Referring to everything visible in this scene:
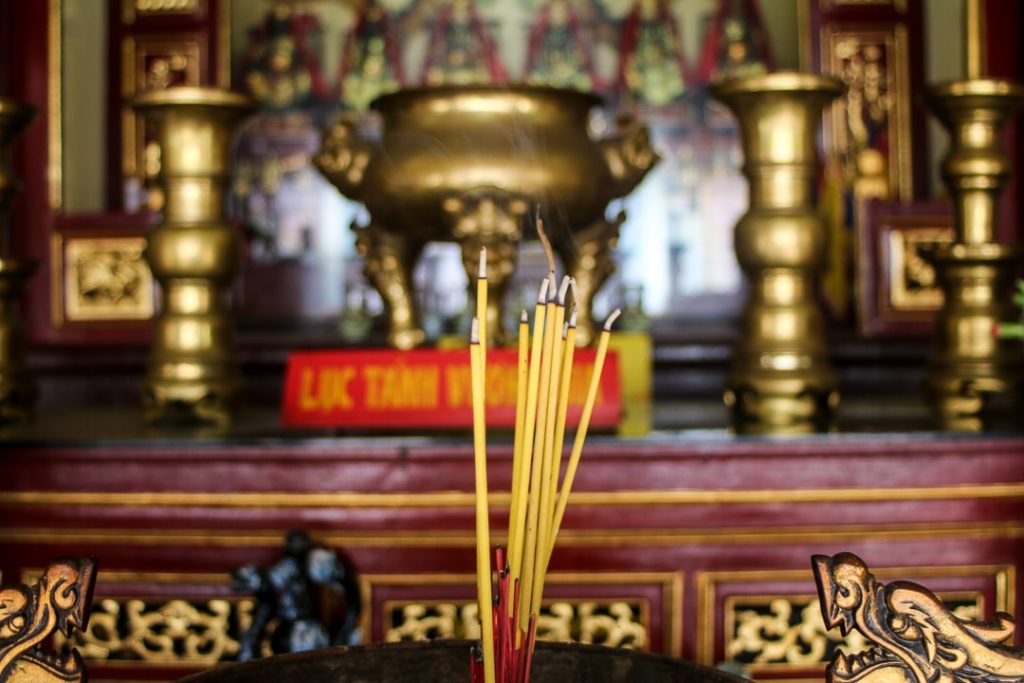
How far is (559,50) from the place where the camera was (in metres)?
3.92

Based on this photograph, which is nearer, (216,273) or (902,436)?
(902,436)

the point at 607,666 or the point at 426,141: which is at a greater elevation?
the point at 426,141

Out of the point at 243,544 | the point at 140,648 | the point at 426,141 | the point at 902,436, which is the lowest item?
the point at 140,648

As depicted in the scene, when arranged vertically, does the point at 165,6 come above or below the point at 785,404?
above

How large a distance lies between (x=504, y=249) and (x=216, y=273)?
1.44 ft

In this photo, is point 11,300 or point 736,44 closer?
point 11,300

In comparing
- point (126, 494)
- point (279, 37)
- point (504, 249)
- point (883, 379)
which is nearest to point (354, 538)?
point (126, 494)

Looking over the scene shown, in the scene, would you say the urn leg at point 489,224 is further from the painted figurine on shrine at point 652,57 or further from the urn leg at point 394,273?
the painted figurine on shrine at point 652,57

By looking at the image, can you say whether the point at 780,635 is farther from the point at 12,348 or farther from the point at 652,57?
the point at 652,57

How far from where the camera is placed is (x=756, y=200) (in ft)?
5.40

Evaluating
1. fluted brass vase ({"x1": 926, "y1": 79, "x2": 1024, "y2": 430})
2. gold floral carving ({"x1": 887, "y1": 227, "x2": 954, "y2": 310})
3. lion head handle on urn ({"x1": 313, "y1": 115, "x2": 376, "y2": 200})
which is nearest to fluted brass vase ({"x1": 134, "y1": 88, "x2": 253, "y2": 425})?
lion head handle on urn ({"x1": 313, "y1": 115, "x2": 376, "y2": 200})

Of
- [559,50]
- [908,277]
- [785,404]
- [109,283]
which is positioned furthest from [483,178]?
[559,50]

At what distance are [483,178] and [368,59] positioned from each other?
8.06 ft

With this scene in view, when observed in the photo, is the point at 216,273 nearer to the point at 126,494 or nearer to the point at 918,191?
the point at 126,494
